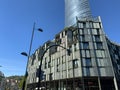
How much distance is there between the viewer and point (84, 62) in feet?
90.1

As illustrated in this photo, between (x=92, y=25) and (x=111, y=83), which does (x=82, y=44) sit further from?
(x=111, y=83)

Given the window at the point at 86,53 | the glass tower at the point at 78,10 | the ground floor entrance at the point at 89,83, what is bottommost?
the ground floor entrance at the point at 89,83

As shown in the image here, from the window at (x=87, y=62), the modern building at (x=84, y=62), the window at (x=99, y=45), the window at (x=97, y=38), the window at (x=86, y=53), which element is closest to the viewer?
the modern building at (x=84, y=62)

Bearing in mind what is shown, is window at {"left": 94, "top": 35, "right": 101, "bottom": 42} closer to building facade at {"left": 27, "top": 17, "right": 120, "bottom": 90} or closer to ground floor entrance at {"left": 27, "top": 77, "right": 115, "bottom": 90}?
building facade at {"left": 27, "top": 17, "right": 120, "bottom": 90}

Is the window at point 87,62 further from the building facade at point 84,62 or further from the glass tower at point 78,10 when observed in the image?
the glass tower at point 78,10

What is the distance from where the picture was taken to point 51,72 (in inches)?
1372

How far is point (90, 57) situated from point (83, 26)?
8.99m

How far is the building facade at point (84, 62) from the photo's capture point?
26.5m

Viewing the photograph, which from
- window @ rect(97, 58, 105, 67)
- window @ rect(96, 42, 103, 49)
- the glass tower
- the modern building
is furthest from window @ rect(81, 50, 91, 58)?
the glass tower

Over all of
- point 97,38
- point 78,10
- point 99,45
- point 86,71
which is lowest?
point 86,71

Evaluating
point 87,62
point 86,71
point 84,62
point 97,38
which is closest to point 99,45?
point 97,38

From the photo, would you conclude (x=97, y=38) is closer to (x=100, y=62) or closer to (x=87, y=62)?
(x=100, y=62)

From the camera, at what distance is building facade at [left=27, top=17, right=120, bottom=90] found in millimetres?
26453

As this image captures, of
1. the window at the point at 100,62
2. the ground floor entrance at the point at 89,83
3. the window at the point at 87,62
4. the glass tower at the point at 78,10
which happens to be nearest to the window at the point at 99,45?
the window at the point at 100,62
